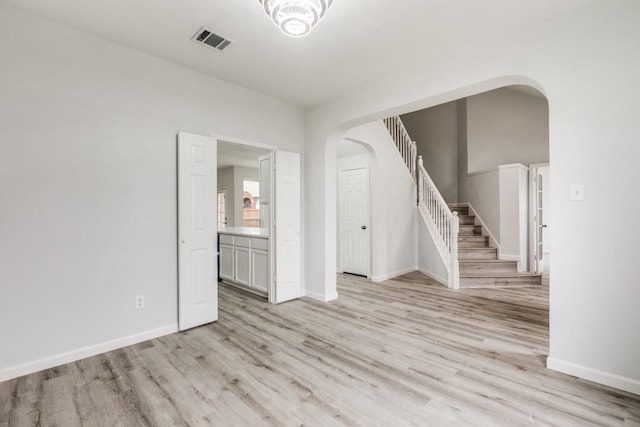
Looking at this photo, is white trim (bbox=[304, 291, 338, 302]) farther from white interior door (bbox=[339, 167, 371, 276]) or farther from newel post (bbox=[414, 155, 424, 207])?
newel post (bbox=[414, 155, 424, 207])

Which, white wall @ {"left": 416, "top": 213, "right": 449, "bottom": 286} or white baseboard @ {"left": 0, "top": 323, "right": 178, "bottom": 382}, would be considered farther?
white wall @ {"left": 416, "top": 213, "right": 449, "bottom": 286}

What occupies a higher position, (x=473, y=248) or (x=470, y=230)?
(x=470, y=230)

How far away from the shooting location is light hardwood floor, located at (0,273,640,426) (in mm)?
1797

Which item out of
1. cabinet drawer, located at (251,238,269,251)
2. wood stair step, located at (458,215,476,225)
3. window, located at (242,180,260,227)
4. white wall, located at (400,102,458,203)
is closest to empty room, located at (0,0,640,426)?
cabinet drawer, located at (251,238,269,251)

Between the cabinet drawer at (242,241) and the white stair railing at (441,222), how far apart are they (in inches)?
127

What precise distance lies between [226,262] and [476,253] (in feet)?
14.7

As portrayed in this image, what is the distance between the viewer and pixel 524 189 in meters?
5.50

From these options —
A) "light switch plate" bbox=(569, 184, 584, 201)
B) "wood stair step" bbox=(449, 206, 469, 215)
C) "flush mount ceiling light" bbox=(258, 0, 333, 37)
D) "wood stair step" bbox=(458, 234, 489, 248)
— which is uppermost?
"flush mount ceiling light" bbox=(258, 0, 333, 37)

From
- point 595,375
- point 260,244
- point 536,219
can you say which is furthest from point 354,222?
point 595,375

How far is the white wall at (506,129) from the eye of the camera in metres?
6.33

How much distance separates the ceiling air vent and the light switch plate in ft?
10.0

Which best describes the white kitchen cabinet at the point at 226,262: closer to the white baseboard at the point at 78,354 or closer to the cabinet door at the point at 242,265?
the cabinet door at the point at 242,265

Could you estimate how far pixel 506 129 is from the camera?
6551 millimetres

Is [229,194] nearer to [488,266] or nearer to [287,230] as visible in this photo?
[287,230]
